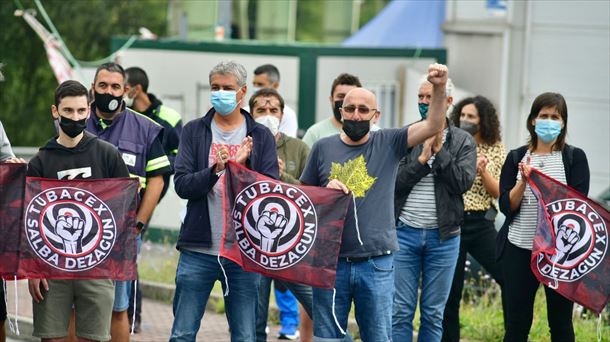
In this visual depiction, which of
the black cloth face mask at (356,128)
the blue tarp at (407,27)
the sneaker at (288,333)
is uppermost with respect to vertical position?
the blue tarp at (407,27)

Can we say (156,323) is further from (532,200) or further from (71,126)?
(532,200)

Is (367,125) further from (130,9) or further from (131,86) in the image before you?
(130,9)

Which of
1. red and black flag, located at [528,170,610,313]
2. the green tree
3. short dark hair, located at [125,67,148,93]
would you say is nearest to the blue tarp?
the green tree

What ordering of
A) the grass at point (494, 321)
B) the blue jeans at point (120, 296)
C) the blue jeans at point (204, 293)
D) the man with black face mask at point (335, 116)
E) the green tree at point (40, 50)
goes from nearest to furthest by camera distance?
the blue jeans at point (204, 293), the blue jeans at point (120, 296), the man with black face mask at point (335, 116), the grass at point (494, 321), the green tree at point (40, 50)

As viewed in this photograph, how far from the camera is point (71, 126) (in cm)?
878

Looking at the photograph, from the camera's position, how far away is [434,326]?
9.70 metres

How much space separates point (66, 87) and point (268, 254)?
66.3 inches

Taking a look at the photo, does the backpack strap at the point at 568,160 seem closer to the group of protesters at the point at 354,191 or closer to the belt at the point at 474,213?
the group of protesters at the point at 354,191

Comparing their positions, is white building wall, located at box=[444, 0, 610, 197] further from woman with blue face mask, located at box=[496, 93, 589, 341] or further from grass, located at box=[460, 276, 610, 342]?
woman with blue face mask, located at box=[496, 93, 589, 341]

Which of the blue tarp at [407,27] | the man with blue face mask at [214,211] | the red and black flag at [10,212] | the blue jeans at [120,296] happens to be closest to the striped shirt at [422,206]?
the man with blue face mask at [214,211]

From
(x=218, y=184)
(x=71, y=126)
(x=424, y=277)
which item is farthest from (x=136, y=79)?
(x=424, y=277)

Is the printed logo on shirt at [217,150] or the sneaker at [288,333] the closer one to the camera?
the printed logo on shirt at [217,150]

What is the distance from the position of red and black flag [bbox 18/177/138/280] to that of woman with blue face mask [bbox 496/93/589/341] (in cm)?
269

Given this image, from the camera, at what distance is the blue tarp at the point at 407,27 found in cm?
2284
